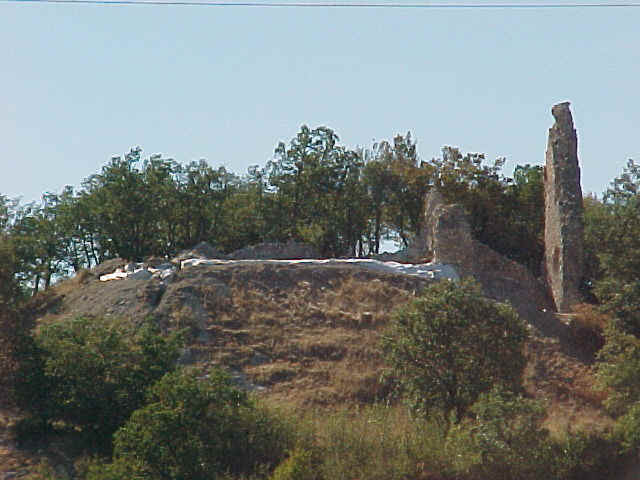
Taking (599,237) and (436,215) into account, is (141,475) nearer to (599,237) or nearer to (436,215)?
(599,237)

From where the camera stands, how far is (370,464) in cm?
1445

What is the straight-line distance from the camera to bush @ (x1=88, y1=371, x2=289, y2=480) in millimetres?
13781

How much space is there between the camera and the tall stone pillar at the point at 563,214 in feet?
83.6

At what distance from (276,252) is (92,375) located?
44.6 feet

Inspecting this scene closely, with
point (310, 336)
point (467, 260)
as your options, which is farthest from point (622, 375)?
point (467, 260)

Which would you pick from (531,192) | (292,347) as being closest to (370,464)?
(292,347)

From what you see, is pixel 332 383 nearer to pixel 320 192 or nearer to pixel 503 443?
pixel 503 443

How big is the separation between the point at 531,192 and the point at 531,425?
1917cm

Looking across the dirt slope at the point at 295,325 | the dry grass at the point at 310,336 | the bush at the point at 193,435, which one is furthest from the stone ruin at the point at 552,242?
the bush at the point at 193,435

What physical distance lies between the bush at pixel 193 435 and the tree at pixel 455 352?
Result: 258 centimetres

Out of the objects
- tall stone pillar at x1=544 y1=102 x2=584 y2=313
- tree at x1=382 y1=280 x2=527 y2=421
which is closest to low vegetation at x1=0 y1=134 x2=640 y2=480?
tree at x1=382 y1=280 x2=527 y2=421

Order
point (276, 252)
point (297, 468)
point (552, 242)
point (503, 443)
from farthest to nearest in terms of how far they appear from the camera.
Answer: point (276, 252), point (552, 242), point (503, 443), point (297, 468)

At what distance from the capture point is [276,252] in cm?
2914

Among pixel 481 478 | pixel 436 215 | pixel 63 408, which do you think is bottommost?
pixel 481 478
